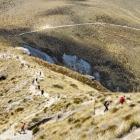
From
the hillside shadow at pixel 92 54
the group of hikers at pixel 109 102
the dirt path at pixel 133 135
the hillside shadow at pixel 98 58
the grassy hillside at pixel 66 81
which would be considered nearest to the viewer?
the dirt path at pixel 133 135

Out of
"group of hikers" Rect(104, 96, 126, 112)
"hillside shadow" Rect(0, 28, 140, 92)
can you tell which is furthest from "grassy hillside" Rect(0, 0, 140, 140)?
"group of hikers" Rect(104, 96, 126, 112)

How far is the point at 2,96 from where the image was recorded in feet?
163

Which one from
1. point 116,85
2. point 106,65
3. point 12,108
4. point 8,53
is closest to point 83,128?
point 12,108

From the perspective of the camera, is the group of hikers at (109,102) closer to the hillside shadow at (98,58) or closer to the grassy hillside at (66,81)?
the grassy hillside at (66,81)

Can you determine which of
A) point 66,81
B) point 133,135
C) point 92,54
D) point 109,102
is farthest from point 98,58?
point 133,135

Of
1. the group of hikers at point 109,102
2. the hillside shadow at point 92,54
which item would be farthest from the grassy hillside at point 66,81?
the group of hikers at point 109,102

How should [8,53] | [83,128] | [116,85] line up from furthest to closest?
[116,85], [8,53], [83,128]

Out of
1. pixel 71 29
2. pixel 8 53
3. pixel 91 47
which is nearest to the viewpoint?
pixel 8 53

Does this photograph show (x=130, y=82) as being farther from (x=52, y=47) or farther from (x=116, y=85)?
(x=52, y=47)

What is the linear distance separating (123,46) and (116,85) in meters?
38.8

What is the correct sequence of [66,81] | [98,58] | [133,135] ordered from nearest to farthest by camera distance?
[133,135] < [66,81] < [98,58]

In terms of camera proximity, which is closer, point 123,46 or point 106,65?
point 106,65

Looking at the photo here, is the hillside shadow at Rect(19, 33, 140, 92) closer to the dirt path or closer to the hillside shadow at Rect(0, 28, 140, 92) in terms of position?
the hillside shadow at Rect(0, 28, 140, 92)

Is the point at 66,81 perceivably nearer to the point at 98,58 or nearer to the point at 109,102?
the point at 109,102
